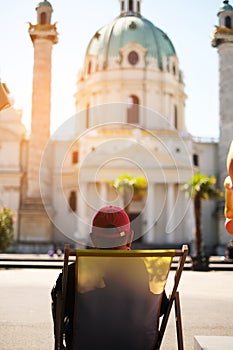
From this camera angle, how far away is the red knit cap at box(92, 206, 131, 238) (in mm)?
3080

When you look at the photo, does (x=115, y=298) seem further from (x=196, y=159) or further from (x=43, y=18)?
(x=196, y=159)

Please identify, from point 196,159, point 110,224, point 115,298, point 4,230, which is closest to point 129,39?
point 196,159

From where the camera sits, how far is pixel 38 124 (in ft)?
136

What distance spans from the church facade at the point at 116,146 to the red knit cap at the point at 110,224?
33.0 m

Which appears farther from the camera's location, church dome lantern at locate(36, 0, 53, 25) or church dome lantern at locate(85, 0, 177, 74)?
church dome lantern at locate(85, 0, 177, 74)

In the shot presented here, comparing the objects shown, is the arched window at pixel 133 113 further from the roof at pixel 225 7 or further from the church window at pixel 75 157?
the roof at pixel 225 7

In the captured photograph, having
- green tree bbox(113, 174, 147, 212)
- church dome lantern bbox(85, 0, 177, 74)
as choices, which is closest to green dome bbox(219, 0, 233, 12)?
church dome lantern bbox(85, 0, 177, 74)

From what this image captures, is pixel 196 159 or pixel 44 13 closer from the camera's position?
pixel 44 13

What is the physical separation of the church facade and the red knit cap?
33.0 m

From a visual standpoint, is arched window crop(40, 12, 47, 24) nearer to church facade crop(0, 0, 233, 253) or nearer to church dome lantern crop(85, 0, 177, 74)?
church facade crop(0, 0, 233, 253)

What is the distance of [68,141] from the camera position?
50844 millimetres

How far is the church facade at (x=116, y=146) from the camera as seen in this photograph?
4209cm

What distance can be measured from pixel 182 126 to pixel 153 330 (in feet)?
173

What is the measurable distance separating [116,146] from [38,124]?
27.4ft
